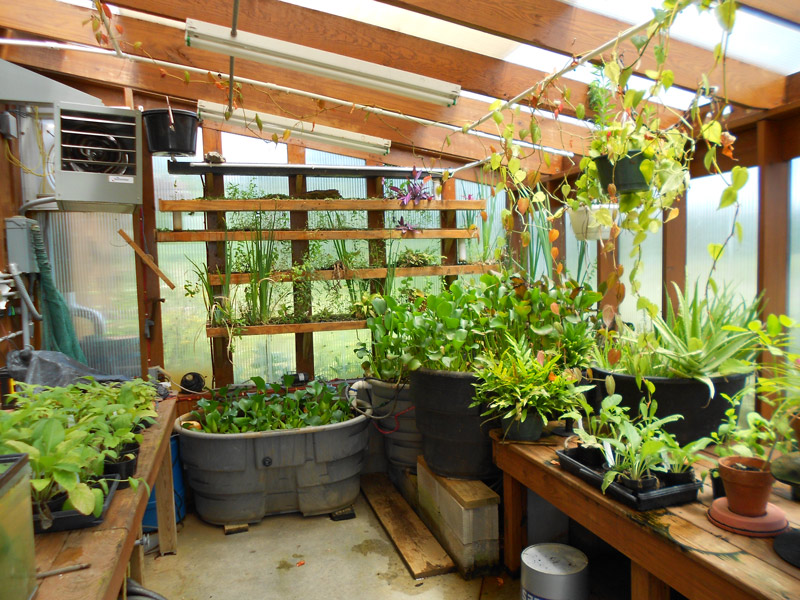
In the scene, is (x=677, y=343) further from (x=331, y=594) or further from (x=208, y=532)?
(x=208, y=532)

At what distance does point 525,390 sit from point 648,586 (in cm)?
72

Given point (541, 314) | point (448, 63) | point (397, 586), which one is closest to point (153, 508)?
point (397, 586)

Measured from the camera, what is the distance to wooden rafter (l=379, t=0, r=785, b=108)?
2084mm

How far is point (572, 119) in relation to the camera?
3.26m

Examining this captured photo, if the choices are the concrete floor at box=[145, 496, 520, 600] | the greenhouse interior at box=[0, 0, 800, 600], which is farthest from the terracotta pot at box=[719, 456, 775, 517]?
the concrete floor at box=[145, 496, 520, 600]

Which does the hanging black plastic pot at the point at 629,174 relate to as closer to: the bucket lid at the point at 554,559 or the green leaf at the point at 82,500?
the bucket lid at the point at 554,559

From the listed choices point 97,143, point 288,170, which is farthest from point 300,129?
point 97,143

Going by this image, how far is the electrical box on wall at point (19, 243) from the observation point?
2771 millimetres

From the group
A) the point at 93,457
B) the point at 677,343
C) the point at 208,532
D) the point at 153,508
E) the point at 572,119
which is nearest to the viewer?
the point at 93,457

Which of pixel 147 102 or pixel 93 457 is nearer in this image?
pixel 93 457

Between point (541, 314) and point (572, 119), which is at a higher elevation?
point (572, 119)

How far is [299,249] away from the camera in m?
3.50

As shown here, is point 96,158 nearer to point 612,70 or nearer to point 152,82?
point 152,82

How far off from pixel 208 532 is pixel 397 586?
43.1 inches
